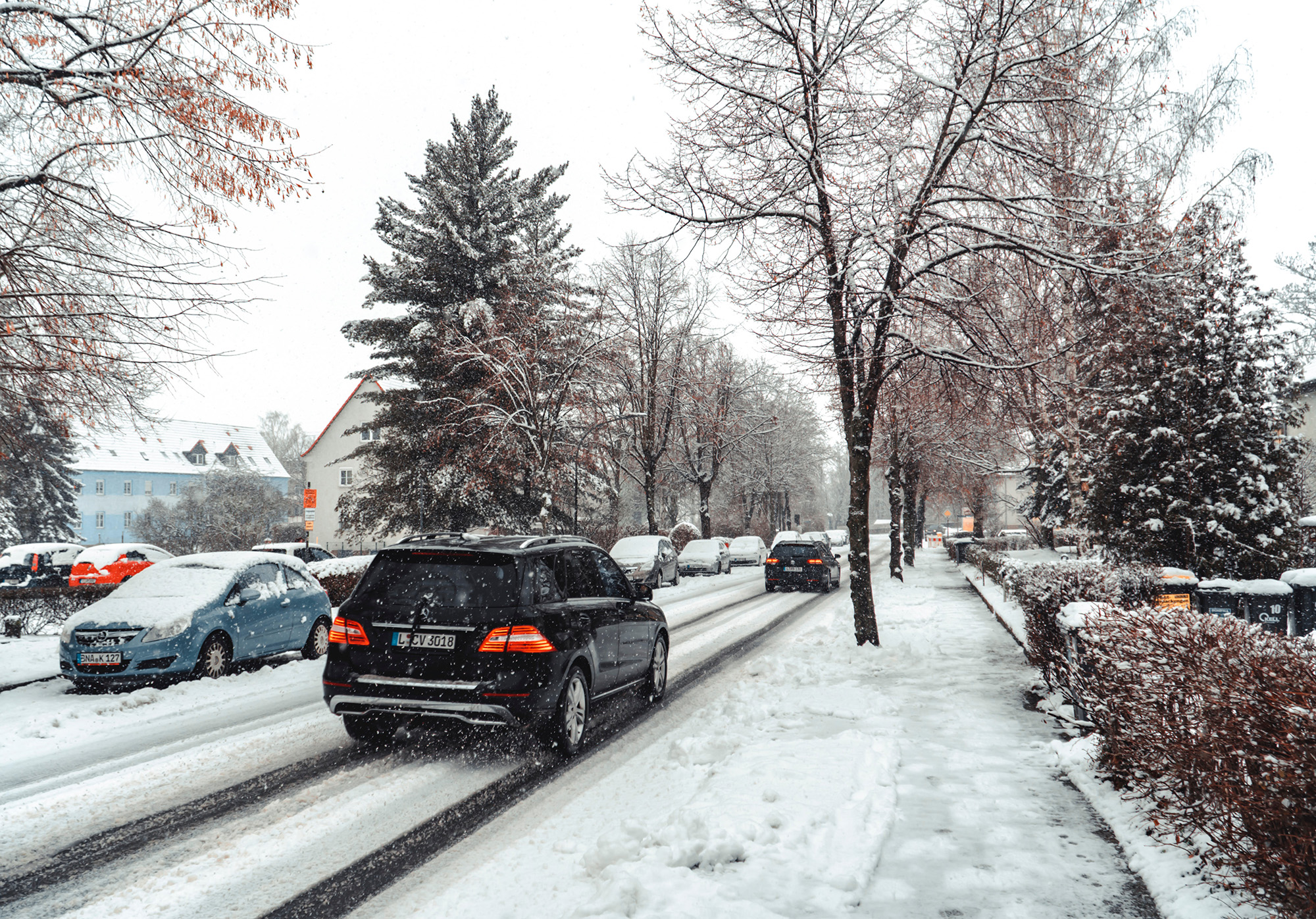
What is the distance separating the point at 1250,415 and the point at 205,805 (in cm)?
1539

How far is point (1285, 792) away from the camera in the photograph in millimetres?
2822

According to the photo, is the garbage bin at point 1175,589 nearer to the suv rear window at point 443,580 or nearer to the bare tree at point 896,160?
the bare tree at point 896,160

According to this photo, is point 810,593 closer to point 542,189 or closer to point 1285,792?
point 542,189

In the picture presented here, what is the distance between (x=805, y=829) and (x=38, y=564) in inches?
1291

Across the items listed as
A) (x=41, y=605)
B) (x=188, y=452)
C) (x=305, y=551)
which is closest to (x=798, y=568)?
(x=41, y=605)

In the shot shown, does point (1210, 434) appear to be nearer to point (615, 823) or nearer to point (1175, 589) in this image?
point (1175, 589)

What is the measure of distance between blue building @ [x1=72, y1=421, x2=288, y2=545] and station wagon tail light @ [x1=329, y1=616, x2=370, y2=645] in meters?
60.2

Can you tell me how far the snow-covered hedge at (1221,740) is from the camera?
2836 mm

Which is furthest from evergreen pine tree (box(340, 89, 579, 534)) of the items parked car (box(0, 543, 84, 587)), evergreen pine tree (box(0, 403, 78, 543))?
evergreen pine tree (box(0, 403, 78, 543))

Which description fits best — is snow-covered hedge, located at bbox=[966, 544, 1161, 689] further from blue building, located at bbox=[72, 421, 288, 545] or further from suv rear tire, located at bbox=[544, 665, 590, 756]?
blue building, located at bbox=[72, 421, 288, 545]

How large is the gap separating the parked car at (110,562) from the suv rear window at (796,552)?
1952 centimetres

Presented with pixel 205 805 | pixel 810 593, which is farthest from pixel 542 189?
pixel 205 805

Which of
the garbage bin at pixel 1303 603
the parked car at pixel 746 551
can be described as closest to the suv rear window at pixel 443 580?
the garbage bin at pixel 1303 603

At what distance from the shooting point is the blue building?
66312 mm
